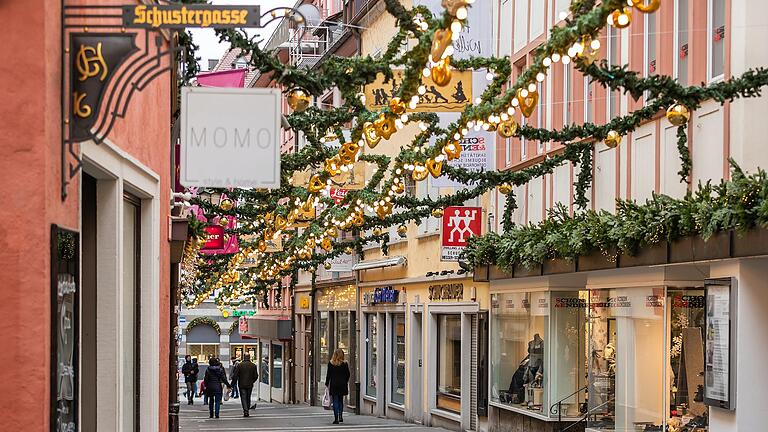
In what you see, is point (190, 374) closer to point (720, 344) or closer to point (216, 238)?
point (216, 238)

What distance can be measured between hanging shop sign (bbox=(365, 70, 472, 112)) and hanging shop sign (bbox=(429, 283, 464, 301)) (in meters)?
13.7

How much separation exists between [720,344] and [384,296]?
21355 millimetres

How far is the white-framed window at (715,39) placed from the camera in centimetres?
1708

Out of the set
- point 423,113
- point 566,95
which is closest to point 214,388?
point 566,95

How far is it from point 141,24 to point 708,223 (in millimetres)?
9053

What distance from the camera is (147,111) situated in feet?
37.7

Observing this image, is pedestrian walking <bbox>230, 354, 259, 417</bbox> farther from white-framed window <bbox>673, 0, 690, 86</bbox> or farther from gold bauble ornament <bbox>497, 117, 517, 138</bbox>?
gold bauble ornament <bbox>497, 117, 517, 138</bbox>

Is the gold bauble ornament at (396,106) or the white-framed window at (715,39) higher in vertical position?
the white-framed window at (715,39)

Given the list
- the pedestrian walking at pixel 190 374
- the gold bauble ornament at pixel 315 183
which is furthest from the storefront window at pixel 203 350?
the gold bauble ornament at pixel 315 183

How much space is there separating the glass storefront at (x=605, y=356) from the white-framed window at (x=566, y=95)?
9.35ft

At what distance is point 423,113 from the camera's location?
61.1 feet

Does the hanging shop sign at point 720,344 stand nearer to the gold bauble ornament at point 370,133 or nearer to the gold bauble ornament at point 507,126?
the gold bauble ornament at point 507,126

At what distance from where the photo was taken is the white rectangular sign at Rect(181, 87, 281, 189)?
30.2ft

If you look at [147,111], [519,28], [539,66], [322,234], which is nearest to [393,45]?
[539,66]
